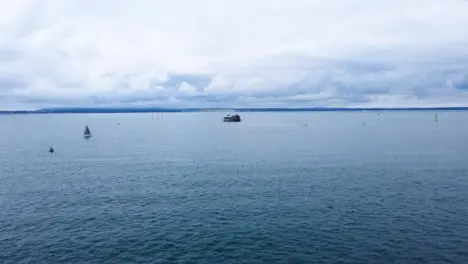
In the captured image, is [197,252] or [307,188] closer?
[197,252]

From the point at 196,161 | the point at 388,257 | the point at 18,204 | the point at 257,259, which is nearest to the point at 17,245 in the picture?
the point at 18,204

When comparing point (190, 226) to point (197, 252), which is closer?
point (197, 252)

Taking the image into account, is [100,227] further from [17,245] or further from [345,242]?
[345,242]

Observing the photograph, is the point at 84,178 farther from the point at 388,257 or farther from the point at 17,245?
the point at 388,257

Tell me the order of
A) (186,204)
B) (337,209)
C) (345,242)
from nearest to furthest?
(345,242) → (337,209) → (186,204)

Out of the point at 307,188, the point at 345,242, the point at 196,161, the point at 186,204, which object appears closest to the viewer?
the point at 345,242

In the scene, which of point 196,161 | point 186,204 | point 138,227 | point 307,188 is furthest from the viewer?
point 196,161

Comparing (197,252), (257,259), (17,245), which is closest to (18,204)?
(17,245)

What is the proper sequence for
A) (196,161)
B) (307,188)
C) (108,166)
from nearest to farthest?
(307,188) < (108,166) < (196,161)
